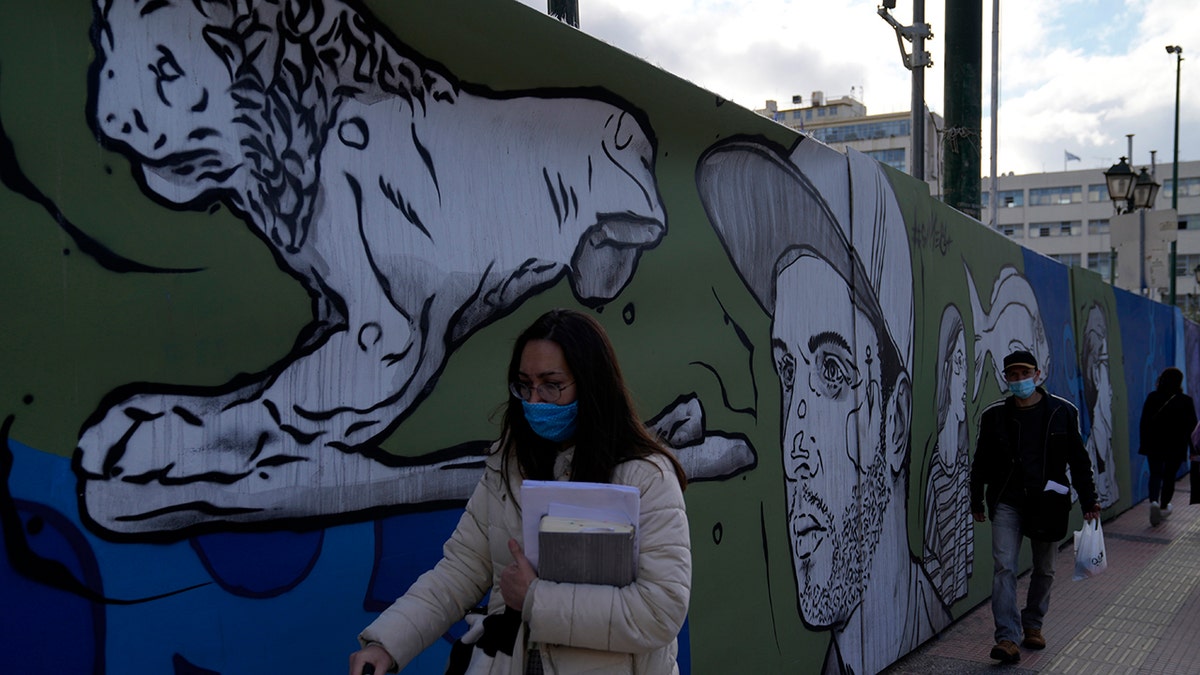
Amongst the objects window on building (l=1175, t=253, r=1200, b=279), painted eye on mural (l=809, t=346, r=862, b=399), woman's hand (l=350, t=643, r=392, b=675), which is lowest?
woman's hand (l=350, t=643, r=392, b=675)

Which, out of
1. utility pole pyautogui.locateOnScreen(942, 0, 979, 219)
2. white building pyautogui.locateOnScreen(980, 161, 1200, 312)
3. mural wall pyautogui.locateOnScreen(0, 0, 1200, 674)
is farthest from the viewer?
white building pyautogui.locateOnScreen(980, 161, 1200, 312)

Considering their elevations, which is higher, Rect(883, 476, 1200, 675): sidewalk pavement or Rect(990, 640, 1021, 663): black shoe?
Rect(990, 640, 1021, 663): black shoe

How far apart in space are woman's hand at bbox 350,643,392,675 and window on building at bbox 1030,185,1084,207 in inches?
4047

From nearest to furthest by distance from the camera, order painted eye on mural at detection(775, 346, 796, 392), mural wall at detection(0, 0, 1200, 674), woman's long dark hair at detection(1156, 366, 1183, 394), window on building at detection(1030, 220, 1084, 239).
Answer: mural wall at detection(0, 0, 1200, 674), painted eye on mural at detection(775, 346, 796, 392), woman's long dark hair at detection(1156, 366, 1183, 394), window on building at detection(1030, 220, 1084, 239)

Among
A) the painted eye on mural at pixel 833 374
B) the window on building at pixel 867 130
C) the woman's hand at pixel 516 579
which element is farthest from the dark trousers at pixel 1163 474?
the window on building at pixel 867 130

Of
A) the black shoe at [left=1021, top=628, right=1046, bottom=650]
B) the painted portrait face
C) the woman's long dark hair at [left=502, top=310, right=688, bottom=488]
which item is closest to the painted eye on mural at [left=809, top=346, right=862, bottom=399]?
the painted portrait face

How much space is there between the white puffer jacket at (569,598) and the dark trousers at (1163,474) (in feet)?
37.0

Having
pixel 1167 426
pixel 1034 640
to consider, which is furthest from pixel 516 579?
pixel 1167 426

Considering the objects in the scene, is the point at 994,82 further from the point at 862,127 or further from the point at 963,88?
the point at 862,127

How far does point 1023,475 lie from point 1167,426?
6.56m

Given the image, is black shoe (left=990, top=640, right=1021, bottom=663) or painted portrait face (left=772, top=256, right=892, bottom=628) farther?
black shoe (left=990, top=640, right=1021, bottom=663)

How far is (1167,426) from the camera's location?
1169 cm

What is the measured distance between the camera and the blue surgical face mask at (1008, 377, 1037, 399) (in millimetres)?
6242

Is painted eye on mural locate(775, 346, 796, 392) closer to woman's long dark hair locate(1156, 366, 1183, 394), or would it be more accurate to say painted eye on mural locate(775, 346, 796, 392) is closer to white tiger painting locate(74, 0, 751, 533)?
white tiger painting locate(74, 0, 751, 533)
